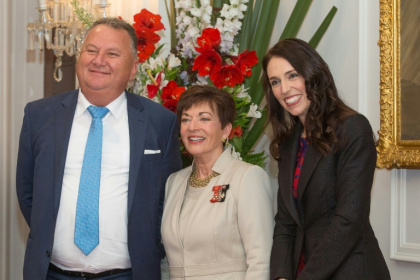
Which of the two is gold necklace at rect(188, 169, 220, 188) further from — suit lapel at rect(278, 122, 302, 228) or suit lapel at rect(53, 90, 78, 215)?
suit lapel at rect(53, 90, 78, 215)

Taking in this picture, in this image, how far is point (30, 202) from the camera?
2.94m

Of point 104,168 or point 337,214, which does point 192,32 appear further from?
point 337,214

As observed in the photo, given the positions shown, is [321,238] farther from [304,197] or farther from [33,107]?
[33,107]

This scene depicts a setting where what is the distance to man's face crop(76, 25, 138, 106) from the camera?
2764mm

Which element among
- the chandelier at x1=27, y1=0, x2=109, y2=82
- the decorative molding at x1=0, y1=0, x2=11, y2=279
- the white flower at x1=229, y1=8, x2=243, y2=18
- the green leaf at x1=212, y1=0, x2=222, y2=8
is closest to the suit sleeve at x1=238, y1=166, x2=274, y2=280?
the white flower at x1=229, y1=8, x2=243, y2=18

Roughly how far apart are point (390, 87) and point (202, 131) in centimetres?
110

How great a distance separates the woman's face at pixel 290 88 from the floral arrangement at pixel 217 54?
2.12 ft

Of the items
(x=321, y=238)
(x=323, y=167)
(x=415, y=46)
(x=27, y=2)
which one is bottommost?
(x=321, y=238)

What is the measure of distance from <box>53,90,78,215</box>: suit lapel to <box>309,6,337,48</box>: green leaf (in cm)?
129

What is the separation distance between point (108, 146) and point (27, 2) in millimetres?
2635

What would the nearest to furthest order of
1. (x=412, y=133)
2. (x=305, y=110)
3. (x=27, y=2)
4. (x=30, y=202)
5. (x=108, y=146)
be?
(x=305, y=110)
(x=108, y=146)
(x=30, y=202)
(x=412, y=133)
(x=27, y=2)

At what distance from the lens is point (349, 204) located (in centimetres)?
225

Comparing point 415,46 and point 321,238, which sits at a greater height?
point 415,46

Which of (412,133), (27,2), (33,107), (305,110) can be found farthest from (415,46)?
(27,2)
